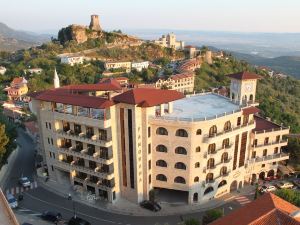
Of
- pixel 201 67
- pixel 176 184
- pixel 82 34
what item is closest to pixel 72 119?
pixel 176 184

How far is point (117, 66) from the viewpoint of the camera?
133250 mm

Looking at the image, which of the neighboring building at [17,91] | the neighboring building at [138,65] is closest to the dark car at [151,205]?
the neighboring building at [17,91]

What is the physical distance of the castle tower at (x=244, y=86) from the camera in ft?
192

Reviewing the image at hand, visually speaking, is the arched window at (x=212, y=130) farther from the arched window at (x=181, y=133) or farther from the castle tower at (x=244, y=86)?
the castle tower at (x=244, y=86)

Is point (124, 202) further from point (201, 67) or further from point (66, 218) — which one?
point (201, 67)

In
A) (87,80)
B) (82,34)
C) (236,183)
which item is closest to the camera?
(236,183)

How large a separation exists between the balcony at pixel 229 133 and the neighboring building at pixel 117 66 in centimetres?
8908

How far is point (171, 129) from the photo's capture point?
143 feet

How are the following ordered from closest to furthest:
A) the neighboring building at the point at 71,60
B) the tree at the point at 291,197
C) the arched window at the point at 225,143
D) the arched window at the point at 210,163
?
the tree at the point at 291,197, the arched window at the point at 210,163, the arched window at the point at 225,143, the neighboring building at the point at 71,60

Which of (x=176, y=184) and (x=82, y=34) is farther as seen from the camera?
(x=82, y=34)

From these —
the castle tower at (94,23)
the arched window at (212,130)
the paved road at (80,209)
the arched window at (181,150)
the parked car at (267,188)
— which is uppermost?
the castle tower at (94,23)

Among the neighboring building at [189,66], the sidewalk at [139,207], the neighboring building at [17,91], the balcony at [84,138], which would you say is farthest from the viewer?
the neighboring building at [189,66]

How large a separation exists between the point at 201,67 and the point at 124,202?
10373 cm

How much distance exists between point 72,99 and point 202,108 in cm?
1932
